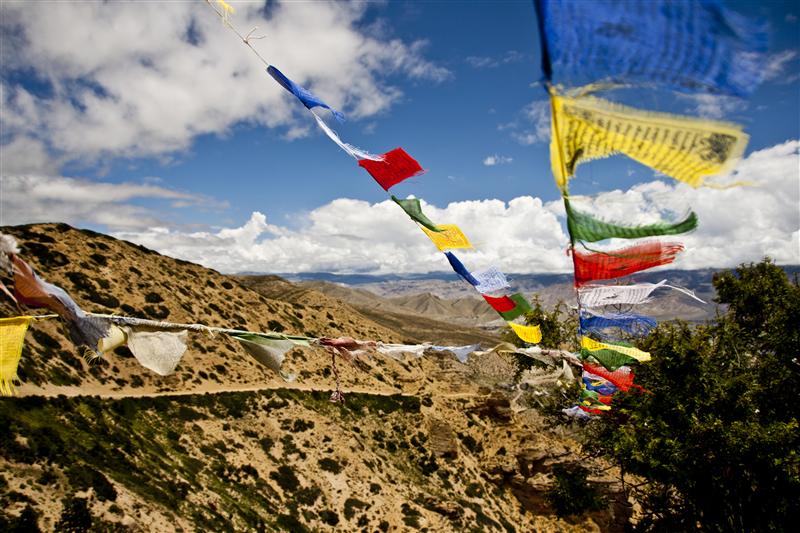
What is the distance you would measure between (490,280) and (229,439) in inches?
987

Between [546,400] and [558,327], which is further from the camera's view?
[558,327]

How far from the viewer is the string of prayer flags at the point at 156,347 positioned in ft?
23.3

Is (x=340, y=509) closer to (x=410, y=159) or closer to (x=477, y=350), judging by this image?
(x=477, y=350)

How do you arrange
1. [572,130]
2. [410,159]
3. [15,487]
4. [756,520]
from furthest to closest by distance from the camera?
[756,520]
[15,487]
[410,159]
[572,130]

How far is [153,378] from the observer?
3127 centimetres

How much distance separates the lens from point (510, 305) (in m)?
9.72

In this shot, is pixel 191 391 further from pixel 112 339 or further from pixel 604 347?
pixel 604 347

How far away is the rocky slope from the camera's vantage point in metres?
15.2

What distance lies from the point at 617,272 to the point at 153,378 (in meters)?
34.1

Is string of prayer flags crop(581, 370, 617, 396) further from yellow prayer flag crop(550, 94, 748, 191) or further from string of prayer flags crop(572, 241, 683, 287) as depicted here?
yellow prayer flag crop(550, 94, 748, 191)

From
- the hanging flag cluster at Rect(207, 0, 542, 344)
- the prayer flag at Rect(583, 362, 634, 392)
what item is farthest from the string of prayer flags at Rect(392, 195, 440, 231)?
the prayer flag at Rect(583, 362, 634, 392)

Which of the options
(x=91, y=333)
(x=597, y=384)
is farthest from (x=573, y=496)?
(x=91, y=333)

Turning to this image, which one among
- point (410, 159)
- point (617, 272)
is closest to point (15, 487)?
point (410, 159)

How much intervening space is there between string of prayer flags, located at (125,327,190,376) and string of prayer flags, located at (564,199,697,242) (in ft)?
21.1
